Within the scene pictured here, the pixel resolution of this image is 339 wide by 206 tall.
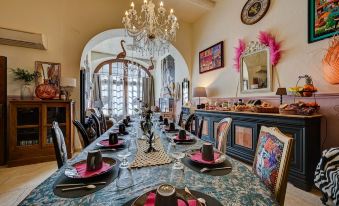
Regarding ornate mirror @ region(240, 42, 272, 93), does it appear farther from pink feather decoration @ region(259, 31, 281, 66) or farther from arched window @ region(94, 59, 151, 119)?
arched window @ region(94, 59, 151, 119)

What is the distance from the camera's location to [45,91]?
2.94 meters

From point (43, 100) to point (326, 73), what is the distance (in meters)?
4.37

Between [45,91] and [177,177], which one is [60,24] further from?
[177,177]

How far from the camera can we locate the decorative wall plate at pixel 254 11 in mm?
2883

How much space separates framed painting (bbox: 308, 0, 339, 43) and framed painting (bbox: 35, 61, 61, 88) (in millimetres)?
4411

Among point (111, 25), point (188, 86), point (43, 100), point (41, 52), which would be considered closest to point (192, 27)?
point (188, 86)

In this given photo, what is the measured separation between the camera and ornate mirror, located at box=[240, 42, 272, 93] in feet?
9.24

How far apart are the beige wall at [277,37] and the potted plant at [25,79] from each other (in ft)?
12.8

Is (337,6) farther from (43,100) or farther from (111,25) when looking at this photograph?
(43,100)

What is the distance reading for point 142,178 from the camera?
817 mm

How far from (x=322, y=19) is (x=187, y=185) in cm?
284

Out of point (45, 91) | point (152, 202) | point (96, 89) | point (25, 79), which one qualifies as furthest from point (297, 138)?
point (96, 89)

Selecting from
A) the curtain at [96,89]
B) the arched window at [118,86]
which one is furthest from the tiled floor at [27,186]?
the arched window at [118,86]

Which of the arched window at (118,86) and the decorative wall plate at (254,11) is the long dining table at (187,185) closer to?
the decorative wall plate at (254,11)
